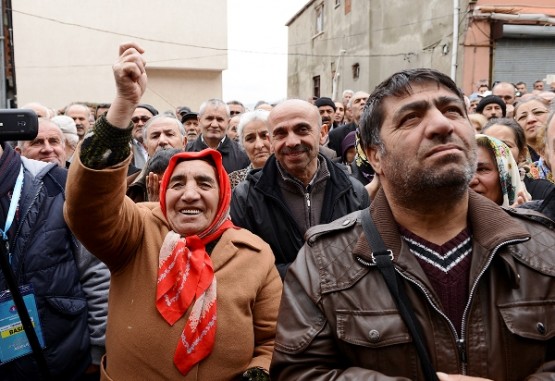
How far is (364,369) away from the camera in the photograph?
155 cm

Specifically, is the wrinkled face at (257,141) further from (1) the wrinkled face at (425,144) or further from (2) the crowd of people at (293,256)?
(1) the wrinkled face at (425,144)

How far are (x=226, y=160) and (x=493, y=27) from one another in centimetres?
1145

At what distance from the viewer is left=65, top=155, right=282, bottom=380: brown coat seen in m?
2.11

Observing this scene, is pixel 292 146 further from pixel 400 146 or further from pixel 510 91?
pixel 510 91

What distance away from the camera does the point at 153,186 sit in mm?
3170

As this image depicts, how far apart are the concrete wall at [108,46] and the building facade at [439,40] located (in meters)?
4.99

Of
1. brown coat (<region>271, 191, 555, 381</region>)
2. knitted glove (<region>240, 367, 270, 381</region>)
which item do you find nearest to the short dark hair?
brown coat (<region>271, 191, 555, 381</region>)

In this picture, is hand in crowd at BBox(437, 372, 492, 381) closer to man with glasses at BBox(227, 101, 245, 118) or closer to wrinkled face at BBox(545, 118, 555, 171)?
wrinkled face at BBox(545, 118, 555, 171)

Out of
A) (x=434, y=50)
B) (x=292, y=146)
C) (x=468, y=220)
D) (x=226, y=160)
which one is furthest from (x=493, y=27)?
(x=468, y=220)

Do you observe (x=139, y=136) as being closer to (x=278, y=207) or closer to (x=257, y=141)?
(x=257, y=141)

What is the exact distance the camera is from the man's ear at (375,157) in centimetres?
187

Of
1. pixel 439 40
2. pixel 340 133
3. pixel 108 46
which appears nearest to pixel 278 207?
pixel 340 133

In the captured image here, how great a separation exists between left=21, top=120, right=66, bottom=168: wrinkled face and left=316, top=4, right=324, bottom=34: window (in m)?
21.5

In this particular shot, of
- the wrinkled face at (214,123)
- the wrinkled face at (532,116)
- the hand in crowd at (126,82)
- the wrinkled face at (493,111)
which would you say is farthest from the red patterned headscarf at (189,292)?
the wrinkled face at (493,111)
